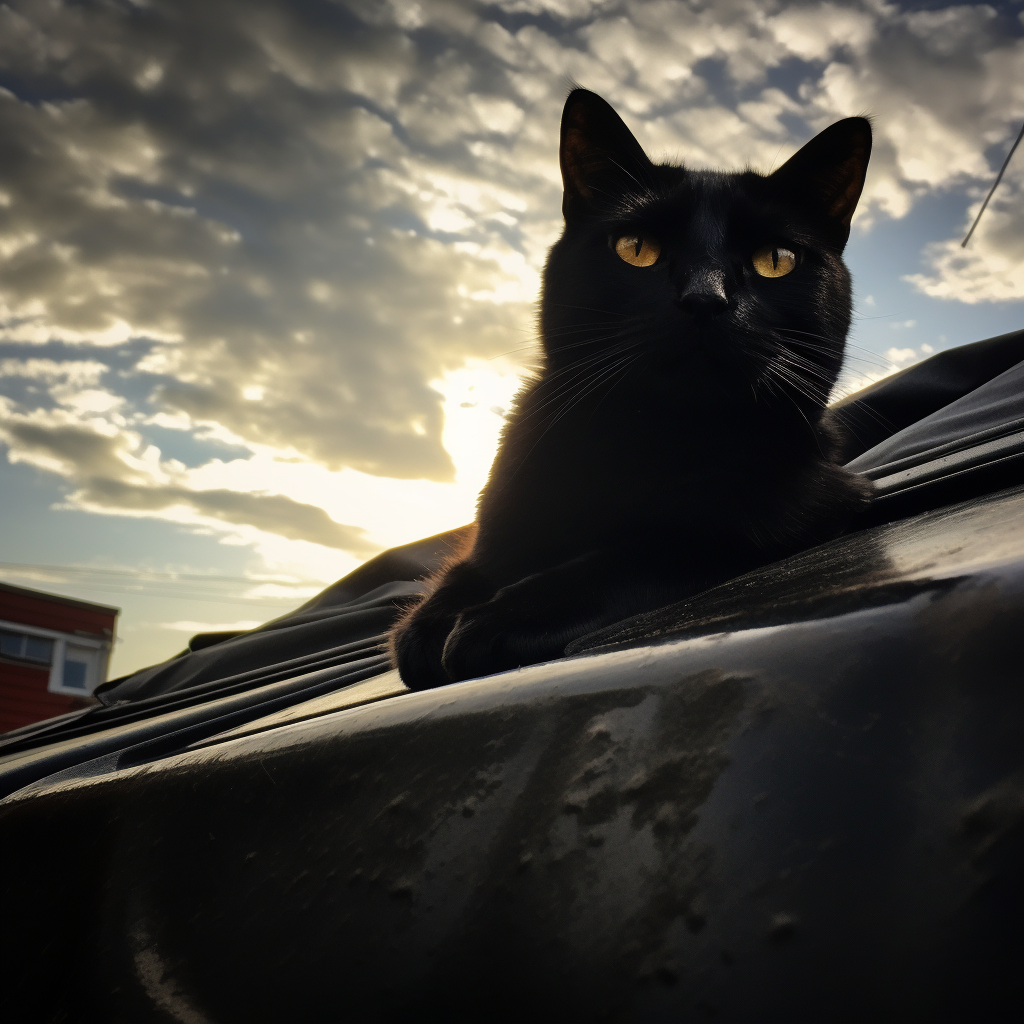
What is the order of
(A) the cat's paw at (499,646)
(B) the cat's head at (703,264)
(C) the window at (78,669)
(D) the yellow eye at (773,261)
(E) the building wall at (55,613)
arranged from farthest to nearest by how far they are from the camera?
(C) the window at (78,669)
(E) the building wall at (55,613)
(D) the yellow eye at (773,261)
(B) the cat's head at (703,264)
(A) the cat's paw at (499,646)

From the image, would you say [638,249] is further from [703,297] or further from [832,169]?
[832,169]

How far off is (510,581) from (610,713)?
24.5 inches

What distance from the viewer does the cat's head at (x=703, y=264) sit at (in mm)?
1005

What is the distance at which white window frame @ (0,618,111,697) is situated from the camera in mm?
10812

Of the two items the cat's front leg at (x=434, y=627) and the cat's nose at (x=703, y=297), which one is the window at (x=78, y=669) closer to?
the cat's front leg at (x=434, y=627)

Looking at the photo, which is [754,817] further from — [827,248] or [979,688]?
[827,248]

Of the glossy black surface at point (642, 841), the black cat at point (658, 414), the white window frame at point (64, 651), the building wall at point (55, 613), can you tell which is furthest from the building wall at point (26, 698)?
the glossy black surface at point (642, 841)

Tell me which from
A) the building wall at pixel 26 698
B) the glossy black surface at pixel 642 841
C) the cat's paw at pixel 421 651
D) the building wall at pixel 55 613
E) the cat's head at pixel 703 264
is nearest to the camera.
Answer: the glossy black surface at pixel 642 841

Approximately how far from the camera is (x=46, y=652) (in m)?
11.0

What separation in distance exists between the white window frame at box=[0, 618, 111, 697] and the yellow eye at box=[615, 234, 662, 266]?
37.8ft

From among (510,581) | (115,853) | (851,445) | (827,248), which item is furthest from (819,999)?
(851,445)

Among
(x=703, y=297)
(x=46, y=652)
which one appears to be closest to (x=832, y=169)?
(x=703, y=297)

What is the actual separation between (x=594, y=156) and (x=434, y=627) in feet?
2.98

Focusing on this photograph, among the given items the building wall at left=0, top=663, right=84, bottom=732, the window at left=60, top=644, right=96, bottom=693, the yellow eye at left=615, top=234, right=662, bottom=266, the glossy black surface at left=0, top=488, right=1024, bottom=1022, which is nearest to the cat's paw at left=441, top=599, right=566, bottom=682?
the glossy black surface at left=0, top=488, right=1024, bottom=1022
